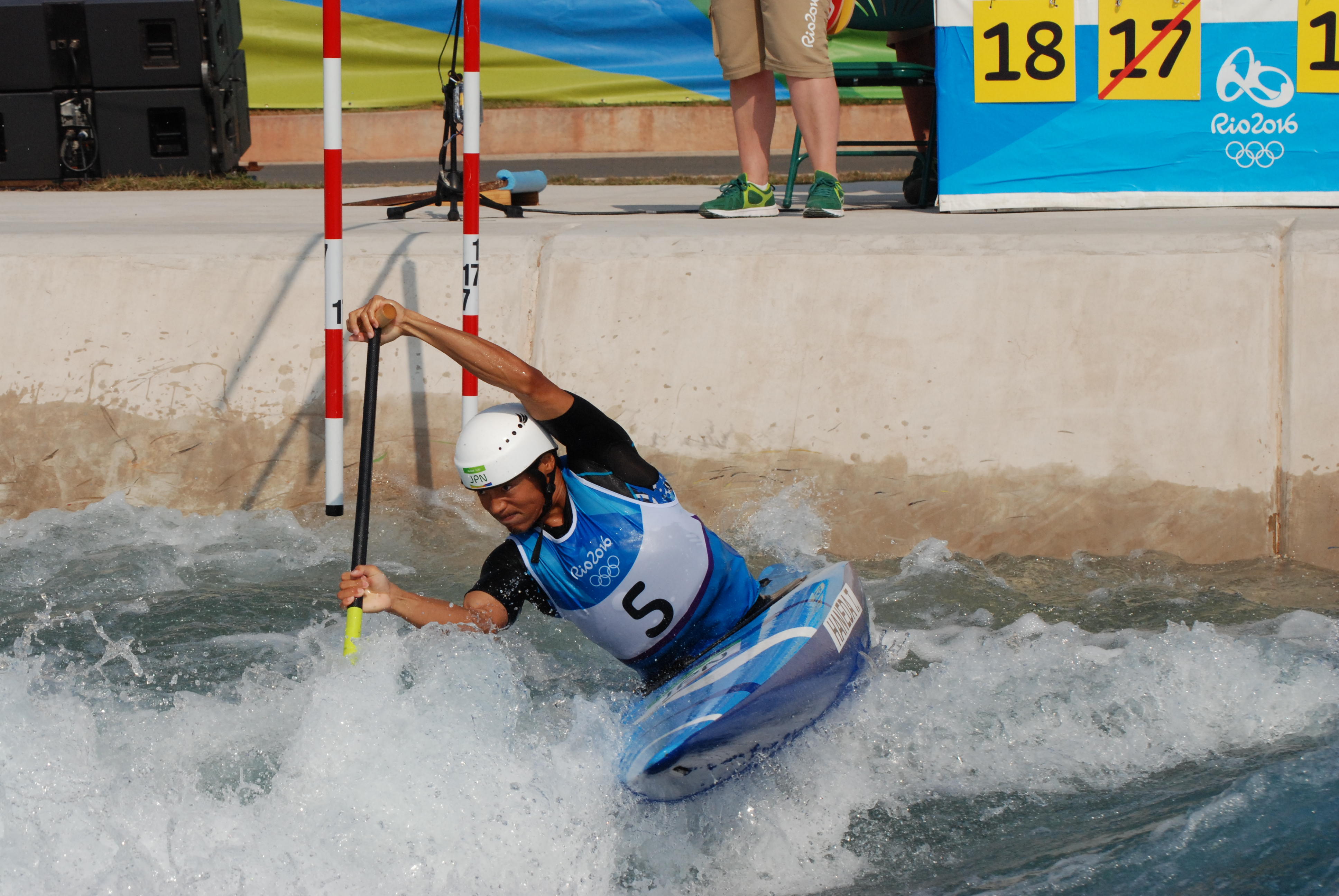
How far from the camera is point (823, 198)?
6.09 metres

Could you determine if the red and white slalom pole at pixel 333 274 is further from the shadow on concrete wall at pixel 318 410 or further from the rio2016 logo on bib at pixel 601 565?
the rio2016 logo on bib at pixel 601 565

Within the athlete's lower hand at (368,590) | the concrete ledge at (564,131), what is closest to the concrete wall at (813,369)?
the athlete's lower hand at (368,590)

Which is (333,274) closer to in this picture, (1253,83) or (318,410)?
(318,410)

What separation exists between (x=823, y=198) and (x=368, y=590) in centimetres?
357

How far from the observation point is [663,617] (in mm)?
3541

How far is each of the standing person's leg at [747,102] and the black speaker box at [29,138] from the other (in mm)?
5887

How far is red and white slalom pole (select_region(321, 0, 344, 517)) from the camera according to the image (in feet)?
13.9

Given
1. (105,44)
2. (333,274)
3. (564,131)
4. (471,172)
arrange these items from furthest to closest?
(564,131) < (105,44) < (471,172) < (333,274)

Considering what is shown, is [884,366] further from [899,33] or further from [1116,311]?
[899,33]

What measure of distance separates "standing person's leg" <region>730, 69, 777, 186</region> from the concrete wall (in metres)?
0.87

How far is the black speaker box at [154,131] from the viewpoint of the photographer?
9570 millimetres

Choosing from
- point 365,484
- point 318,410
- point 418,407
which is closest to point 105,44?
point 318,410

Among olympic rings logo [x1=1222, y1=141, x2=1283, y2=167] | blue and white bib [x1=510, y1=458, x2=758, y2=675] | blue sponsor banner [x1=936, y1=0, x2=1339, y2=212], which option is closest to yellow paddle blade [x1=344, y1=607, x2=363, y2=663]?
blue and white bib [x1=510, y1=458, x2=758, y2=675]

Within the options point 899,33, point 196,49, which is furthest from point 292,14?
point 899,33
